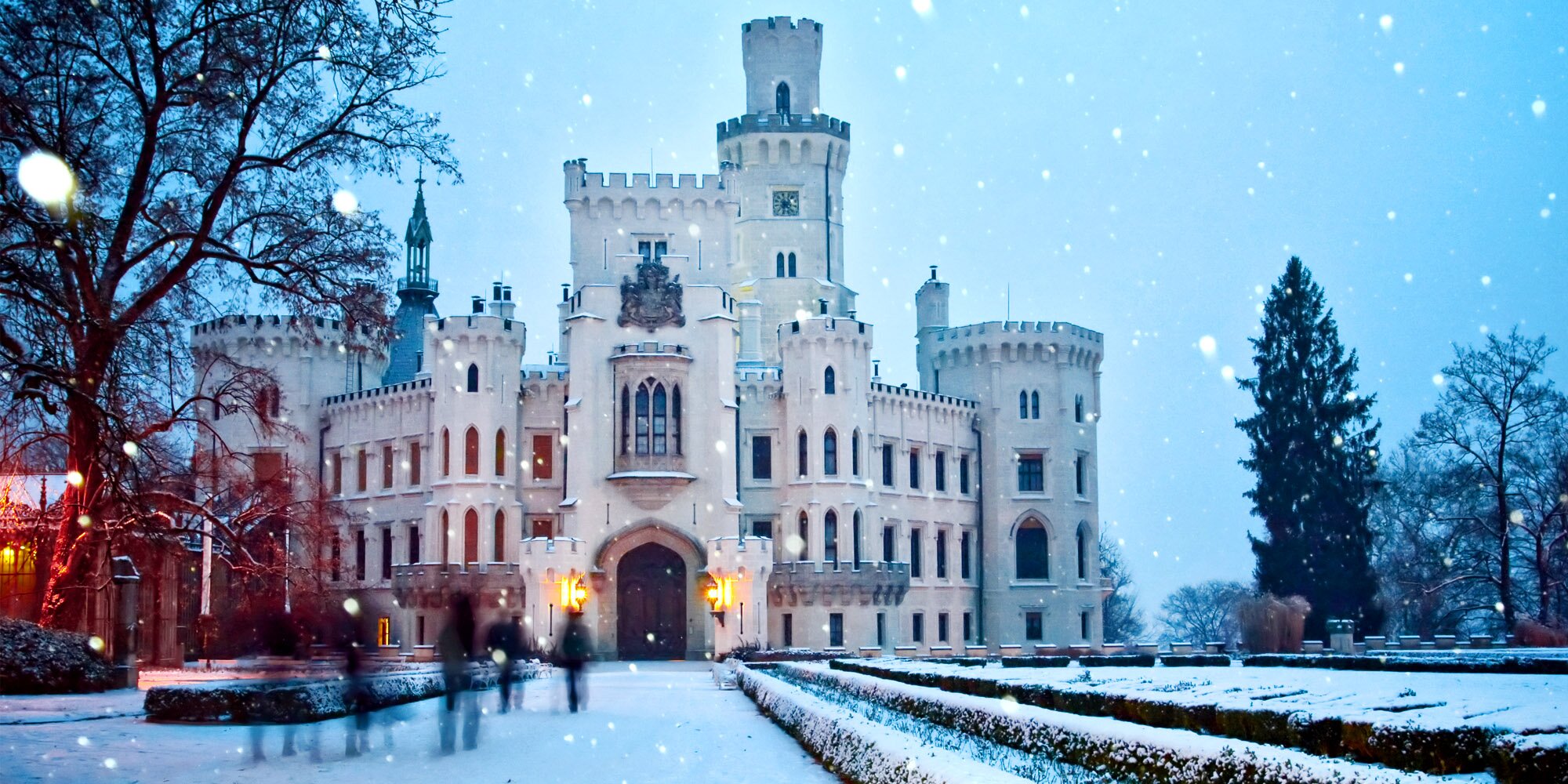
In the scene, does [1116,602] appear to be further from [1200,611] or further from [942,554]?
[942,554]

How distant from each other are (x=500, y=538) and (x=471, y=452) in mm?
3350

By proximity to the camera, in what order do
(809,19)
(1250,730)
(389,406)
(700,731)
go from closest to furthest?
(1250,730) < (700,731) < (389,406) < (809,19)

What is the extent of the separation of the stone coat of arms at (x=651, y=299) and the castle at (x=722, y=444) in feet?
0.21

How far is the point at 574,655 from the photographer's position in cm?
2188

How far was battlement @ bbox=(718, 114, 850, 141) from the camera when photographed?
64.4 meters

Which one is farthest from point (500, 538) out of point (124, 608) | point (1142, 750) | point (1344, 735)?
point (1344, 735)

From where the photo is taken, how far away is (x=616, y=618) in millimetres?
51562

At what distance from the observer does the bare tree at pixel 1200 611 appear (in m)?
113

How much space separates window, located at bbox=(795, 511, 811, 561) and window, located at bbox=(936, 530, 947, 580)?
25.2 ft

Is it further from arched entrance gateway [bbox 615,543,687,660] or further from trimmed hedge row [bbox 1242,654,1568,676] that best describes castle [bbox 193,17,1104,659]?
trimmed hedge row [bbox 1242,654,1568,676]

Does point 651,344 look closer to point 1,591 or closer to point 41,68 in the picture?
point 1,591

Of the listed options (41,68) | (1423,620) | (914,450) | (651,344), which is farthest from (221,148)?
(1423,620)

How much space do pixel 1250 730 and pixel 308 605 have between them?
31636 millimetres

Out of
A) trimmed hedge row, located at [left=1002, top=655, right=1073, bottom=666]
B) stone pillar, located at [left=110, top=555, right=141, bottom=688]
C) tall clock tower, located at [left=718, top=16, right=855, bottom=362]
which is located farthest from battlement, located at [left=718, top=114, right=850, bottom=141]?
stone pillar, located at [left=110, top=555, right=141, bottom=688]
